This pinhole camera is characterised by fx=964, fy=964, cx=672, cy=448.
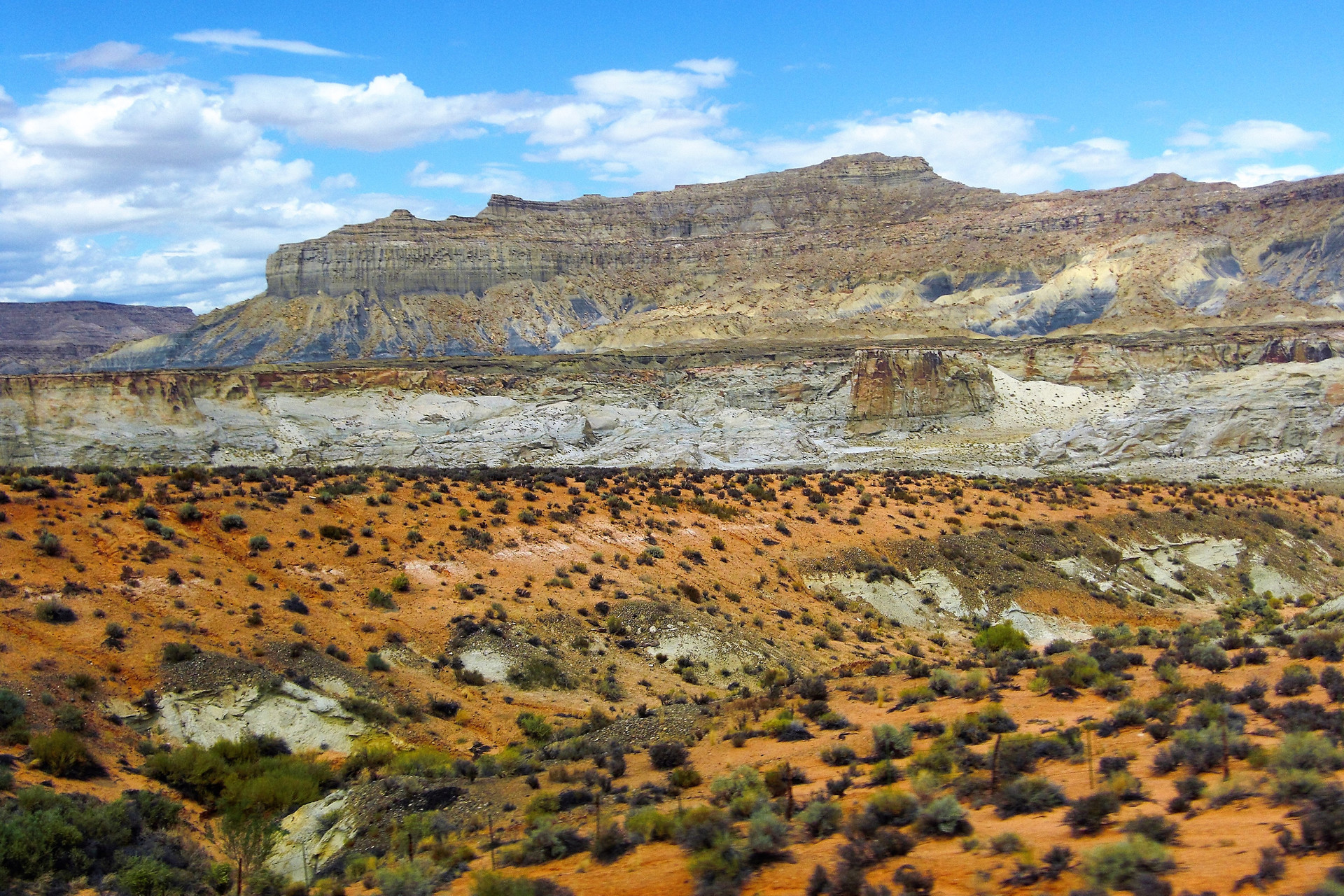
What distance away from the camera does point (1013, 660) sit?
51.6 feet

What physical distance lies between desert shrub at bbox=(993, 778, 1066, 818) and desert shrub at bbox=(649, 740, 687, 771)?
179 inches

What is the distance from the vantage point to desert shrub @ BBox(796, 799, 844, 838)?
916 cm

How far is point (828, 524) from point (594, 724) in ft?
47.7

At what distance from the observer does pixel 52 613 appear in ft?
51.2

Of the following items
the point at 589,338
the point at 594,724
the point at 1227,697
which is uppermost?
the point at 589,338

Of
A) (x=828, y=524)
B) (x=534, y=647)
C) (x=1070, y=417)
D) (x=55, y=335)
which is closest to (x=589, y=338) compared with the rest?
(x=1070, y=417)

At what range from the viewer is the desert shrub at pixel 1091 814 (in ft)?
27.2

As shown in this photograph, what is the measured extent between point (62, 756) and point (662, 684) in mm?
9863

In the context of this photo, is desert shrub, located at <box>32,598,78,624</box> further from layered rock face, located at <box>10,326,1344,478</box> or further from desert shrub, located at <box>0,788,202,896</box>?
layered rock face, located at <box>10,326,1344,478</box>

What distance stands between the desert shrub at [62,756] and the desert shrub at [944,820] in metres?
10.5

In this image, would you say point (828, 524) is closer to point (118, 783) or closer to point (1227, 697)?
point (1227, 697)

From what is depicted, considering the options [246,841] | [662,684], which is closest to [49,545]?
[246,841]

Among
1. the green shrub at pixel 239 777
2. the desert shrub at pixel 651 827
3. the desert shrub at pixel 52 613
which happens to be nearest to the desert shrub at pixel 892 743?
the desert shrub at pixel 651 827

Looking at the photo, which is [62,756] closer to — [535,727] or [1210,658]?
[535,727]
